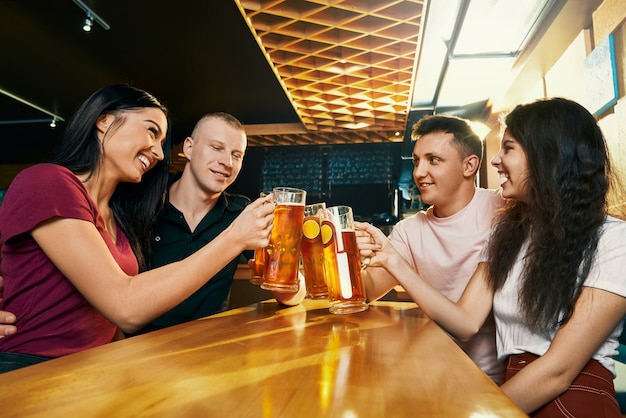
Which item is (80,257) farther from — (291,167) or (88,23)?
(291,167)

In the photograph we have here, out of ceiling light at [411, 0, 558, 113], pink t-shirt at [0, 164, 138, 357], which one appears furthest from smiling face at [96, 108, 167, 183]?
ceiling light at [411, 0, 558, 113]

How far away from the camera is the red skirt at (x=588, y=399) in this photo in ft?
2.92

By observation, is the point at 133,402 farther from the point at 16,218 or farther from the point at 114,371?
the point at 16,218

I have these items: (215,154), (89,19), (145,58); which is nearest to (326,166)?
(145,58)

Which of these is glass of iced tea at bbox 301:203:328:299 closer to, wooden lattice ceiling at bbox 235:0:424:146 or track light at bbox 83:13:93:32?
wooden lattice ceiling at bbox 235:0:424:146

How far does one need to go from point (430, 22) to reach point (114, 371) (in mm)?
2507

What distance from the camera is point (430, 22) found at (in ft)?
7.97

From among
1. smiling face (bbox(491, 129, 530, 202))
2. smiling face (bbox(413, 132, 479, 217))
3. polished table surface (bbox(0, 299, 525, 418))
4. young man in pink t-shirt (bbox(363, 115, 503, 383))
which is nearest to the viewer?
polished table surface (bbox(0, 299, 525, 418))

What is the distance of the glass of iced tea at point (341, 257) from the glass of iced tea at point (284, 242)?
3.0 inches

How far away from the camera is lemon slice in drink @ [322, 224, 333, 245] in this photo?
39.7 inches

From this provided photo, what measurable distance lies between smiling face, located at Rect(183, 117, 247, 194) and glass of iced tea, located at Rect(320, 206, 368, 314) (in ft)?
3.13

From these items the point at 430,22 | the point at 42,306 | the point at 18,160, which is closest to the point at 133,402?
the point at 42,306

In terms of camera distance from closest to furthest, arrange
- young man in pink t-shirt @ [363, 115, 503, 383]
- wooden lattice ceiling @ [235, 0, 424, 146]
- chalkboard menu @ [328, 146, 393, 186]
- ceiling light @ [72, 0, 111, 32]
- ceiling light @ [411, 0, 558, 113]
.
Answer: young man in pink t-shirt @ [363, 115, 503, 383] < ceiling light @ [411, 0, 558, 113] < wooden lattice ceiling @ [235, 0, 424, 146] < ceiling light @ [72, 0, 111, 32] < chalkboard menu @ [328, 146, 393, 186]

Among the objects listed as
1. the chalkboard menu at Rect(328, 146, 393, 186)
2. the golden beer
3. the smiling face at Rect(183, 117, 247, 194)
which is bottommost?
the golden beer
